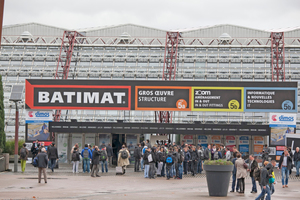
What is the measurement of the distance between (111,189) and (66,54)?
34.3m

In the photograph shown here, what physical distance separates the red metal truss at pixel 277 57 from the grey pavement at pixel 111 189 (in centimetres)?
2401

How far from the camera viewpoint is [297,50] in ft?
169

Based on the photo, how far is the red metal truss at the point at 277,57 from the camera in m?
47.7

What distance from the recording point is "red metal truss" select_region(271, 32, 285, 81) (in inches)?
1879

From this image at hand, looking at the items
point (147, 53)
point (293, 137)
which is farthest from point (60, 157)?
point (147, 53)

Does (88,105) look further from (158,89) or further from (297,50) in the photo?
(297,50)

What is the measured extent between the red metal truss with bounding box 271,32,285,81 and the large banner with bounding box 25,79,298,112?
1343 centimetres

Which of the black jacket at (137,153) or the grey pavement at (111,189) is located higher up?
the black jacket at (137,153)

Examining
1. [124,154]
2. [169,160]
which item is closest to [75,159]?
[124,154]

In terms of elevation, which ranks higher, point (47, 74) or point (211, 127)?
point (47, 74)

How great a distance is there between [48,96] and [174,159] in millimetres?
13591

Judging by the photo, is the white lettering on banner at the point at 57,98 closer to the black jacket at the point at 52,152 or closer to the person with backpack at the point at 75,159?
the black jacket at the point at 52,152

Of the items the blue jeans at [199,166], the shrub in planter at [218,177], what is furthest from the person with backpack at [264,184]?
the blue jeans at [199,166]

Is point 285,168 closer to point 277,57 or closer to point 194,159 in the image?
point 194,159
